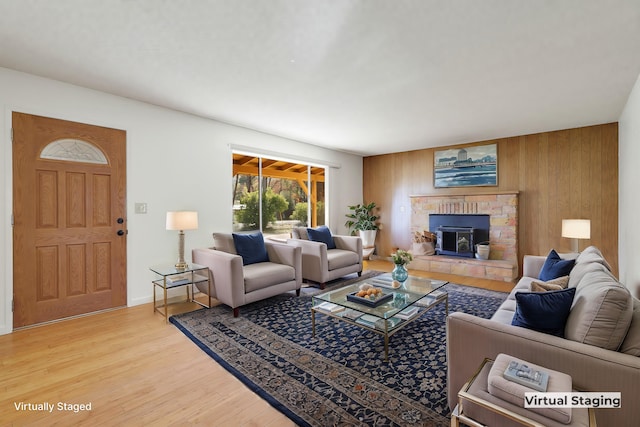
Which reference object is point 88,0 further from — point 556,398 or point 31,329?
point 556,398

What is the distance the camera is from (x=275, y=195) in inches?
212

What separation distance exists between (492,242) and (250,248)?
13.9 feet

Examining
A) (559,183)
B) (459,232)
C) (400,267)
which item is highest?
(559,183)

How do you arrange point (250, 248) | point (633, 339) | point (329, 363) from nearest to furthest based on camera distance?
1. point (633, 339)
2. point (329, 363)
3. point (250, 248)

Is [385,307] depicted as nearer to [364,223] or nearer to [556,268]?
[556,268]

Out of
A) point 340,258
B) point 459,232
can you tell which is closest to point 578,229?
point 459,232

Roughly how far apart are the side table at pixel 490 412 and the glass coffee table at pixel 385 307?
0.93 meters

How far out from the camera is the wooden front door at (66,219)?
2.83 metres

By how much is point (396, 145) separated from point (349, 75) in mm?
3245

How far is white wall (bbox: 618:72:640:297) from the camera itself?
9.26ft

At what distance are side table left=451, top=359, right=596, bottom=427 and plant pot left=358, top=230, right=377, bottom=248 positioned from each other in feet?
16.9

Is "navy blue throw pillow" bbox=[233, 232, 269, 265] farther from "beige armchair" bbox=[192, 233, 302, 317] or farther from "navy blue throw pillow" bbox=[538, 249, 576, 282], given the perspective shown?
"navy blue throw pillow" bbox=[538, 249, 576, 282]

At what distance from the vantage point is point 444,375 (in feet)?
6.75

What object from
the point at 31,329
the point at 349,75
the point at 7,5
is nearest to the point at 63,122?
the point at 7,5
